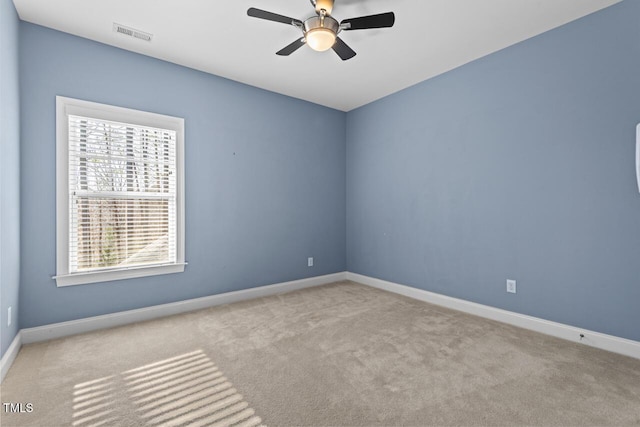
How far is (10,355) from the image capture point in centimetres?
229

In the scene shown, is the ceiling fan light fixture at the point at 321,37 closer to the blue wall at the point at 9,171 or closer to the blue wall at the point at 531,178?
the blue wall at the point at 531,178

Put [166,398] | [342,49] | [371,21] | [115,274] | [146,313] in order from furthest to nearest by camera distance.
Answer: [146,313] < [115,274] < [342,49] < [371,21] < [166,398]

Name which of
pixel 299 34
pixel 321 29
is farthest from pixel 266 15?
pixel 299 34

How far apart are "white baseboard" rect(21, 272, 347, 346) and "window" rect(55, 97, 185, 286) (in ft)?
1.24

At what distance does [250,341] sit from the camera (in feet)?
8.91

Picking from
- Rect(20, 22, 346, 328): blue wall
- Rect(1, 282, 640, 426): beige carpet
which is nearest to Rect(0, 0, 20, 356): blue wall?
Rect(20, 22, 346, 328): blue wall

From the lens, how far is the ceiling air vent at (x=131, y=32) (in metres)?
2.78

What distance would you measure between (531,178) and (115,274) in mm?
4188

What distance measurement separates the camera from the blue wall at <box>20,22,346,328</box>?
108 inches

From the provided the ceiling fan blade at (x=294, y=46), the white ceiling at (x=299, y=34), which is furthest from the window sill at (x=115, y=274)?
the ceiling fan blade at (x=294, y=46)

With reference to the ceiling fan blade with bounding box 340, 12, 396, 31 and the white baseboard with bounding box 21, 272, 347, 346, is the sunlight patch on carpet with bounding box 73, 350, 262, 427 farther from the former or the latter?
the ceiling fan blade with bounding box 340, 12, 396, 31

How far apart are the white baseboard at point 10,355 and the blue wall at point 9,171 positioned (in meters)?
0.04

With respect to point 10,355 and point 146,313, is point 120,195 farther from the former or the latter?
point 10,355

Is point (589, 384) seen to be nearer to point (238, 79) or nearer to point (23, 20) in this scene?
point (238, 79)
